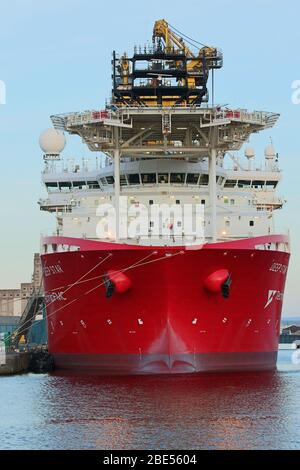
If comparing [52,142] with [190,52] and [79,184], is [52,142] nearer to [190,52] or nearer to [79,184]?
[79,184]

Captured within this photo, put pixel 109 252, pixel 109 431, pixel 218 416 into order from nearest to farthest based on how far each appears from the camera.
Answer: pixel 109 431 < pixel 218 416 < pixel 109 252

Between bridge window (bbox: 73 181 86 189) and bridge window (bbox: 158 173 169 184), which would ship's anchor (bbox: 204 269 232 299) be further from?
bridge window (bbox: 73 181 86 189)

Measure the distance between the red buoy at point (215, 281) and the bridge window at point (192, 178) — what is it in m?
8.00

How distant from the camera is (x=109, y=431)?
31.7 metres

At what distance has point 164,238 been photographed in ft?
155

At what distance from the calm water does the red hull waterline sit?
983mm

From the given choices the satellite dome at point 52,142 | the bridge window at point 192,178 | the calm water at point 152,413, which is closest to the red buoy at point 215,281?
the calm water at point 152,413

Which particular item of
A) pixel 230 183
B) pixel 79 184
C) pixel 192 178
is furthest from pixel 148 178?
pixel 79 184

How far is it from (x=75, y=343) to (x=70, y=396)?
769 cm

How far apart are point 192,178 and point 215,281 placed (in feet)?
28.0

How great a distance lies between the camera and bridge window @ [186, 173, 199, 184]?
167 feet
